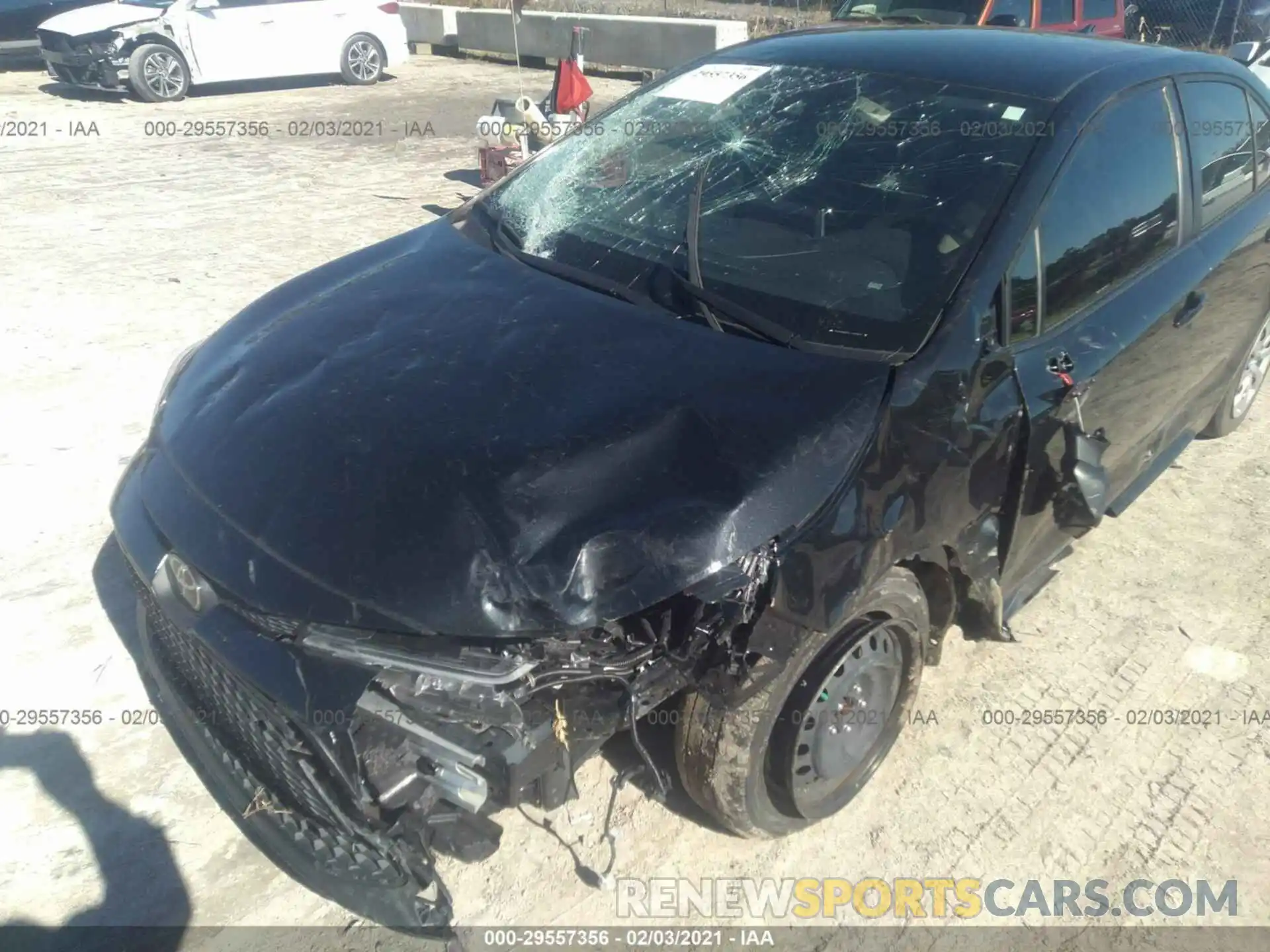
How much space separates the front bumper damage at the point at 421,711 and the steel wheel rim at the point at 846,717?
417mm

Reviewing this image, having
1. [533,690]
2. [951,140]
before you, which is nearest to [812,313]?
[951,140]

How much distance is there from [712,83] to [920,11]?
268 inches

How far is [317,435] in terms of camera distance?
2359mm

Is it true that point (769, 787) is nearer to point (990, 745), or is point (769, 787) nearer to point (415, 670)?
point (990, 745)

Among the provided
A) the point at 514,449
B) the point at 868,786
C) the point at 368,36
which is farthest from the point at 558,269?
the point at 368,36

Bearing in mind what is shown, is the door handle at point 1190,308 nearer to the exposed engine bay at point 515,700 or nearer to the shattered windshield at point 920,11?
the exposed engine bay at point 515,700

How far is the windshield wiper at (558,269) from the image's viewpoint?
8.99 ft

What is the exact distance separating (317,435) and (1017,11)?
8833 mm

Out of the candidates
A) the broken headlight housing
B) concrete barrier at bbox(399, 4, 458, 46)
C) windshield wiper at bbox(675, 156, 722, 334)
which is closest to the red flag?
windshield wiper at bbox(675, 156, 722, 334)

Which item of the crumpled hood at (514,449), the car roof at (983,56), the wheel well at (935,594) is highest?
the car roof at (983,56)

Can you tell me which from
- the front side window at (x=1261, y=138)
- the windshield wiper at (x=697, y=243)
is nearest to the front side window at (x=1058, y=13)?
the front side window at (x=1261, y=138)

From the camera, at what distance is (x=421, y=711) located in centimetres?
204

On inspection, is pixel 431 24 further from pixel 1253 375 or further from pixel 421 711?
pixel 421 711

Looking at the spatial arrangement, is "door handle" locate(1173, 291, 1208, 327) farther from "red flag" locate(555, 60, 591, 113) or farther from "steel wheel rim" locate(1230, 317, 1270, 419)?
"red flag" locate(555, 60, 591, 113)
